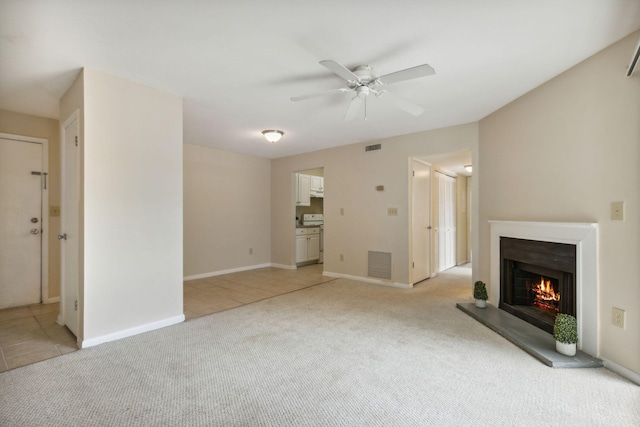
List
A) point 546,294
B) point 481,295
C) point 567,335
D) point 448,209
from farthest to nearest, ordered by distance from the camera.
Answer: point 448,209 → point 481,295 → point 546,294 → point 567,335

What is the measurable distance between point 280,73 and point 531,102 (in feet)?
8.31

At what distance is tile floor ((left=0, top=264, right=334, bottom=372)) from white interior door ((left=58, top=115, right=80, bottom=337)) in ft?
0.63

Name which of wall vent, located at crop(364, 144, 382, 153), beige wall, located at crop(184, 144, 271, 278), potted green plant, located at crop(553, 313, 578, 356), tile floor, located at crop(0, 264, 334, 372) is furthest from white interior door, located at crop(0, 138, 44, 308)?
potted green plant, located at crop(553, 313, 578, 356)

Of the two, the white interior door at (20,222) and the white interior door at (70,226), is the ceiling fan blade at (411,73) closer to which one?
the white interior door at (70,226)

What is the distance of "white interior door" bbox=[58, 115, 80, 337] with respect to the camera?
276 centimetres

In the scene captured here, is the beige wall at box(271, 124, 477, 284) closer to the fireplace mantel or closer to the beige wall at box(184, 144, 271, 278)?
the beige wall at box(184, 144, 271, 278)

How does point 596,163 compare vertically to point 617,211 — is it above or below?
above

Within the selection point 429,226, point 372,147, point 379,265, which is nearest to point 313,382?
point 379,265

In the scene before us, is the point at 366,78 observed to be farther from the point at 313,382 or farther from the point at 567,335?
the point at 567,335

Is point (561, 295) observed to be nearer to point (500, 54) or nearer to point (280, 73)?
point (500, 54)

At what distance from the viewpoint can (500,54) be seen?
7.50ft

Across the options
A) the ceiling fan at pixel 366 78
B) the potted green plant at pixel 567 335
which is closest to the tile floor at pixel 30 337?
the ceiling fan at pixel 366 78

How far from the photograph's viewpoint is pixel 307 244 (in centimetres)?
677

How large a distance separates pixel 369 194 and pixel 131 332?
3.79m
